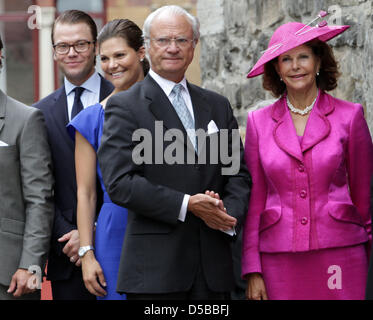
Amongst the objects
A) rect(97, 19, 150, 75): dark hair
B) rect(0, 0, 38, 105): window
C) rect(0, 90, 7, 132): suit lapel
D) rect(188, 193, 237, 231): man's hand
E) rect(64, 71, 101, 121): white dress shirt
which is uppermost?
rect(0, 0, 38, 105): window

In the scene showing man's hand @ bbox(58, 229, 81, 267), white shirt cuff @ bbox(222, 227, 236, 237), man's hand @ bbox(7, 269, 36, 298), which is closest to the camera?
white shirt cuff @ bbox(222, 227, 236, 237)

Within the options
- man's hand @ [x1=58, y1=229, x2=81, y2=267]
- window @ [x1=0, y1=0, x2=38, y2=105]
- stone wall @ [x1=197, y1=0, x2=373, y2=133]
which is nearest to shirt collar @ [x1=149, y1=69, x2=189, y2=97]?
man's hand @ [x1=58, y1=229, x2=81, y2=267]

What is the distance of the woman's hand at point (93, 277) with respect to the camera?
12.1 ft

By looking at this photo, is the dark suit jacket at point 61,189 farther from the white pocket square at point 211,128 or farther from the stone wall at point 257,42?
the stone wall at point 257,42

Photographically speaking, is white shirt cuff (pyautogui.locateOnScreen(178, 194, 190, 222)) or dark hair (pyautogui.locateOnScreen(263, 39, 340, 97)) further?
dark hair (pyautogui.locateOnScreen(263, 39, 340, 97))

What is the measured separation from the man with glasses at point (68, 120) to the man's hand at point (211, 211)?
0.74 meters

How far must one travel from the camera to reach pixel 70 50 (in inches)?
164

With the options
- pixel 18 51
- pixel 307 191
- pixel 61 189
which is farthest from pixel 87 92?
pixel 18 51

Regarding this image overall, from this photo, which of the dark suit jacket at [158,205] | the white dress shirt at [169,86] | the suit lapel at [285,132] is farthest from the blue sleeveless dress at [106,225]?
the suit lapel at [285,132]

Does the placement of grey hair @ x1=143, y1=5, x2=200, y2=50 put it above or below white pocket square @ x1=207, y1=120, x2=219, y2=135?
above

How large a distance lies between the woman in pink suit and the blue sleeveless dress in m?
0.57

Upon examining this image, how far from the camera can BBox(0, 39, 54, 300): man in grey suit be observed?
364cm

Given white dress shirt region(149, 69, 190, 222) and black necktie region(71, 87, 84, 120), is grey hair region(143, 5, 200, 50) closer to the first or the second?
white dress shirt region(149, 69, 190, 222)
